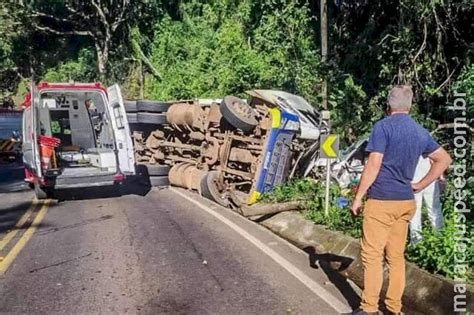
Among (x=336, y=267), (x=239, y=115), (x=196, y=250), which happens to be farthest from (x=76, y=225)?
(x=336, y=267)

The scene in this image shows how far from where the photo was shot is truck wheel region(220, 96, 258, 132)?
11133 mm

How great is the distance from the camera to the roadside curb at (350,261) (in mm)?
4914

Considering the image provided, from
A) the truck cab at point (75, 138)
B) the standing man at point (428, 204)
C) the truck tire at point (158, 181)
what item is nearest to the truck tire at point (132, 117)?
the truck cab at point (75, 138)

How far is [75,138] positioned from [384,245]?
37.5ft

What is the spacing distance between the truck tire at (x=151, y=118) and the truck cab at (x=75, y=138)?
4.33ft

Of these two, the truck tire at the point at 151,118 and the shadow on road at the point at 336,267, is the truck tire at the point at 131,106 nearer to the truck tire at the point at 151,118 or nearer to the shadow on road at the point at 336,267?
the truck tire at the point at 151,118

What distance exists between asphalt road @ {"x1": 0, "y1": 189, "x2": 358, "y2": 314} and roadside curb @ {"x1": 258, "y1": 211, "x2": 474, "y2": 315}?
26cm

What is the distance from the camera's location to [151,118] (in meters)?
15.0

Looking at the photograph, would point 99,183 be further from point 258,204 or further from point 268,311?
point 268,311

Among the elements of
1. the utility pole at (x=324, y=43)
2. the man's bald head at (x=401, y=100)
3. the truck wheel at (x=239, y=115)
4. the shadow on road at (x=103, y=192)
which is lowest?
the shadow on road at (x=103, y=192)

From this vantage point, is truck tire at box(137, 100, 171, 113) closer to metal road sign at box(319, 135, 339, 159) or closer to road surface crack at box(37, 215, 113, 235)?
road surface crack at box(37, 215, 113, 235)

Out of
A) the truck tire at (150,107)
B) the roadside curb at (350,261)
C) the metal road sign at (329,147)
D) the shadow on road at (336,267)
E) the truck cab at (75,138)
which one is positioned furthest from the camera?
the truck tire at (150,107)

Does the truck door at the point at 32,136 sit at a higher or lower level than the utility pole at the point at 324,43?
lower

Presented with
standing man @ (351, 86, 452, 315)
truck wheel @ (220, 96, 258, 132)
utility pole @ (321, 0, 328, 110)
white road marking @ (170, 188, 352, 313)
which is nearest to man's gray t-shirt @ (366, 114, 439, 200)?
standing man @ (351, 86, 452, 315)
